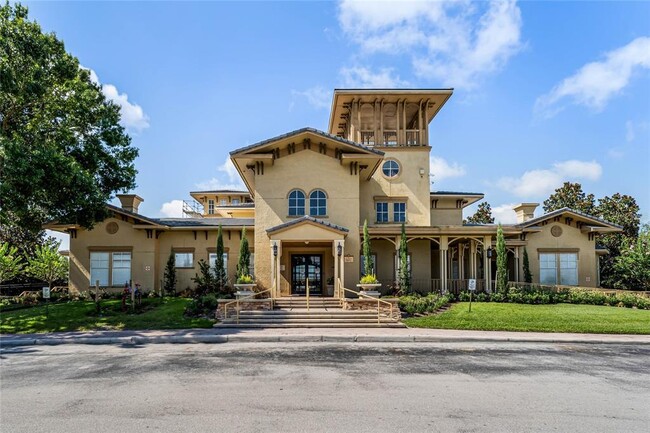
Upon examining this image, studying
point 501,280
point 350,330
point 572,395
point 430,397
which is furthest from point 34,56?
point 501,280

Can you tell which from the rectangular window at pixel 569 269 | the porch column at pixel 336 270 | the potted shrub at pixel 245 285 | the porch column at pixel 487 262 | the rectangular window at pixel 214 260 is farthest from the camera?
the rectangular window at pixel 569 269

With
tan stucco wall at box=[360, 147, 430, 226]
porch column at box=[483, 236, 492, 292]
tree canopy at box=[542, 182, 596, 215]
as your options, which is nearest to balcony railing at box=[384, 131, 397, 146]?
tan stucco wall at box=[360, 147, 430, 226]

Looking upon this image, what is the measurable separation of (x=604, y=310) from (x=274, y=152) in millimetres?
16928

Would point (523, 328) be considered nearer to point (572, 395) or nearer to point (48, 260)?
point (572, 395)

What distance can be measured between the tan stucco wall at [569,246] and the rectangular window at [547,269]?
0.81ft

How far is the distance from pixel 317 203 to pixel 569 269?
51.7ft

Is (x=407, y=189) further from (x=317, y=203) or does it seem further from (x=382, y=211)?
(x=317, y=203)

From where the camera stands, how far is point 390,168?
25.2 meters

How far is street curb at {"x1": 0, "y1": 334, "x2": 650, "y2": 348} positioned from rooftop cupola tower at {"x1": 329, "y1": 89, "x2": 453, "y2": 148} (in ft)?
45.5

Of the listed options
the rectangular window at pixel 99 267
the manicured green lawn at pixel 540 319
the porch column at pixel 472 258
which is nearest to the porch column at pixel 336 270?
the manicured green lawn at pixel 540 319

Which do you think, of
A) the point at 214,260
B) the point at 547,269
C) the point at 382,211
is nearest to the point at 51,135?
the point at 214,260

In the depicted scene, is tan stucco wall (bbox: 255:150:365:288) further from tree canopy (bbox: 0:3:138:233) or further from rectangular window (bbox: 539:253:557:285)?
rectangular window (bbox: 539:253:557:285)

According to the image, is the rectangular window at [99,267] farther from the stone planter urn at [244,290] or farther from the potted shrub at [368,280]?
the potted shrub at [368,280]

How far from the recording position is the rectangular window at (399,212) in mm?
24969
